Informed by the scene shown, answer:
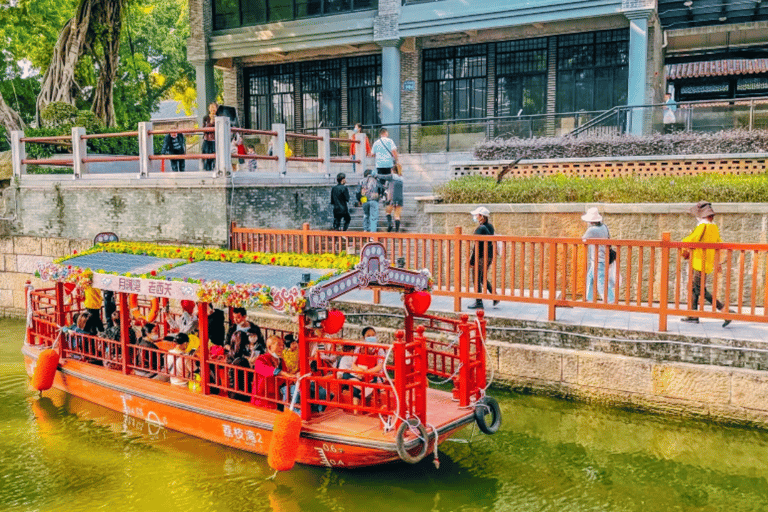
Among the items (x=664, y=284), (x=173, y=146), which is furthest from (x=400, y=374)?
(x=173, y=146)

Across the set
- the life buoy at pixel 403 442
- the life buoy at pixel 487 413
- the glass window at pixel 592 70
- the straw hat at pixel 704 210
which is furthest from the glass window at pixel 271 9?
the life buoy at pixel 403 442

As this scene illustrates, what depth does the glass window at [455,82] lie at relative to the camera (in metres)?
22.3

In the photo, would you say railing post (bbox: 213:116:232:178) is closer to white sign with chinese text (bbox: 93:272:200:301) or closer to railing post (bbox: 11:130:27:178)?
white sign with chinese text (bbox: 93:272:200:301)

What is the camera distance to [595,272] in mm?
9773

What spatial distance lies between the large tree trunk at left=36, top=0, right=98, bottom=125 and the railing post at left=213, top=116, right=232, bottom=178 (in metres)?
10.3

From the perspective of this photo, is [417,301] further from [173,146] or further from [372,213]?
[173,146]

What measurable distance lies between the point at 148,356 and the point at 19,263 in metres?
9.10

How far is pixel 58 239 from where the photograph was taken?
54.7 ft

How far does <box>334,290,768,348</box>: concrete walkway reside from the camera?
9.29m

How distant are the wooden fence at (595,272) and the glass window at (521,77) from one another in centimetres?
975

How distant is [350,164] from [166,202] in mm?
5644

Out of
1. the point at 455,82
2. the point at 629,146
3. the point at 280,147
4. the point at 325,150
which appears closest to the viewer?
the point at 280,147

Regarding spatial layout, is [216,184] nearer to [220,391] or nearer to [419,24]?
[220,391]

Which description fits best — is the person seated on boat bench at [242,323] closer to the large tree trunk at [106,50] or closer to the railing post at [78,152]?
the railing post at [78,152]
